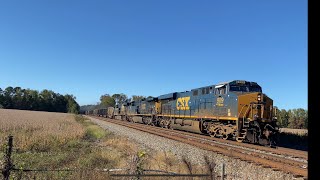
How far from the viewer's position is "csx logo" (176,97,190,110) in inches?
1141

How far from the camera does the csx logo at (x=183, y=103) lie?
95.1 ft

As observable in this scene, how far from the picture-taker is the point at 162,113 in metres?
36.5

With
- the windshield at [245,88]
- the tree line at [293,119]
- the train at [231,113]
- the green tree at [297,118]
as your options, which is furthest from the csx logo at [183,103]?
the green tree at [297,118]

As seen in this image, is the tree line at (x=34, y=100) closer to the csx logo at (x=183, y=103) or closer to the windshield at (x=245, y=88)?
the csx logo at (x=183, y=103)

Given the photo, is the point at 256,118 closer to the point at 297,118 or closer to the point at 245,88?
the point at 245,88

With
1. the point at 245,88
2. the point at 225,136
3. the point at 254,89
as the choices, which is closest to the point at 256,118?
the point at 225,136

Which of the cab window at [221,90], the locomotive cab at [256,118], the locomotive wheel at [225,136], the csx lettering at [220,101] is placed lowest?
the locomotive wheel at [225,136]

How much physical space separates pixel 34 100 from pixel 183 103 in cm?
13937

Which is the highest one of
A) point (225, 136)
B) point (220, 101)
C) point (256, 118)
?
point (220, 101)

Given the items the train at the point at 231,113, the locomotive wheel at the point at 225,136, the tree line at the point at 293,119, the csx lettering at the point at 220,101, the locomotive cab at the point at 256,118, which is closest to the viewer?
the locomotive cab at the point at 256,118

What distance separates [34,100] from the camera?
15500 cm

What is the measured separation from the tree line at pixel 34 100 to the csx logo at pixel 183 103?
11613 centimetres

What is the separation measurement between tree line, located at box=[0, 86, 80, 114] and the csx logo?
11613cm
